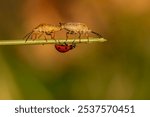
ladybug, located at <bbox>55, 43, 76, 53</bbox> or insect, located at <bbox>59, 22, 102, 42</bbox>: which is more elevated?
insect, located at <bbox>59, 22, 102, 42</bbox>

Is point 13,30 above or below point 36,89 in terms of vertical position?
above

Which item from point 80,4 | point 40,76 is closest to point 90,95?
point 40,76

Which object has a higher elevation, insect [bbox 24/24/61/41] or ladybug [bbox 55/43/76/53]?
insect [bbox 24/24/61/41]

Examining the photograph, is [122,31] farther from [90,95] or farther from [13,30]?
[13,30]

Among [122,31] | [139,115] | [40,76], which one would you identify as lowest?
[139,115]
